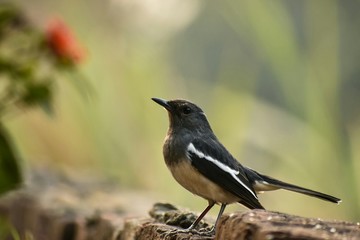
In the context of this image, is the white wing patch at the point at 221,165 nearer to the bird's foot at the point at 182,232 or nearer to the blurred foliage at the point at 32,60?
the bird's foot at the point at 182,232

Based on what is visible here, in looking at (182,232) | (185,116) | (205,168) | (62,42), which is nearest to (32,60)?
(62,42)

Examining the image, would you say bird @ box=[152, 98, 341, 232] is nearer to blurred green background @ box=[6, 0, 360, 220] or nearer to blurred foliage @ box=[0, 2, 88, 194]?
blurred foliage @ box=[0, 2, 88, 194]

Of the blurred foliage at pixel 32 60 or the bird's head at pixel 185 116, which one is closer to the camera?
the bird's head at pixel 185 116

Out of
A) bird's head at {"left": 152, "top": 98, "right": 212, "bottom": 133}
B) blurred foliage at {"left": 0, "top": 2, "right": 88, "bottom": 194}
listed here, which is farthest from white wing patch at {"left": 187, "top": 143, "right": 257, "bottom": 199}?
blurred foliage at {"left": 0, "top": 2, "right": 88, "bottom": 194}

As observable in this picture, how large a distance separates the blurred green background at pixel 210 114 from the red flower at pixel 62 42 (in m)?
0.97

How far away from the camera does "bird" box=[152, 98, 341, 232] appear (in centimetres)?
365

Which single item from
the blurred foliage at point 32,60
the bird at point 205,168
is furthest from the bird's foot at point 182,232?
the blurred foliage at point 32,60

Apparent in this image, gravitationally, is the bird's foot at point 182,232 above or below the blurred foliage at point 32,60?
below

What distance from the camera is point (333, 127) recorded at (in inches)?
253

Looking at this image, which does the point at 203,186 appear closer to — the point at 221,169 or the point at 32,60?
the point at 221,169

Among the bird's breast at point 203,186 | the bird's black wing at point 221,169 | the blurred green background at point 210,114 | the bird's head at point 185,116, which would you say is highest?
the blurred green background at point 210,114

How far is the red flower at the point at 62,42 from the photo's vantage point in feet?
15.3

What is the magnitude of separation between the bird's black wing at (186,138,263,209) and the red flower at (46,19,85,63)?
109 centimetres

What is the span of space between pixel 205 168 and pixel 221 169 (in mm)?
70
